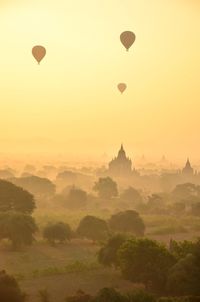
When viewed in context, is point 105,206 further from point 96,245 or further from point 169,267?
point 169,267

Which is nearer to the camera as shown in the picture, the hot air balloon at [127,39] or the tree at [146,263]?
the tree at [146,263]

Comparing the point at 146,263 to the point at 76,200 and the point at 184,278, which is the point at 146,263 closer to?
the point at 184,278

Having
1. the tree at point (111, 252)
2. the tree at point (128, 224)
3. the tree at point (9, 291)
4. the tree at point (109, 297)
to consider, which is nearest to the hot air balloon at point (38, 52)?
the tree at point (128, 224)

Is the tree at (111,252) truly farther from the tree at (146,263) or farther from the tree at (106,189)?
the tree at (106,189)

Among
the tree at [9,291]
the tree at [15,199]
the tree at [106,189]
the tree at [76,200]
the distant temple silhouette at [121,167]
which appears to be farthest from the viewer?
the distant temple silhouette at [121,167]

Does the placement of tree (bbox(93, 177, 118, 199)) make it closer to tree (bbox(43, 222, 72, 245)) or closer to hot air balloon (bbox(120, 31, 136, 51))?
hot air balloon (bbox(120, 31, 136, 51))

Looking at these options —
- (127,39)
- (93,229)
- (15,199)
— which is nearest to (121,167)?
(127,39)
